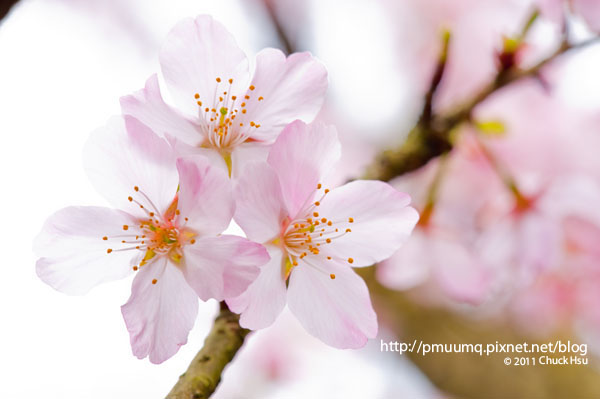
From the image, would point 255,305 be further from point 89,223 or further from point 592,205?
point 592,205

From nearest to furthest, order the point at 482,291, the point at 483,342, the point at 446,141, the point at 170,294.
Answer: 1. the point at 170,294
2. the point at 446,141
3. the point at 482,291
4. the point at 483,342

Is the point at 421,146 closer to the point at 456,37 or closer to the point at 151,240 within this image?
the point at 151,240

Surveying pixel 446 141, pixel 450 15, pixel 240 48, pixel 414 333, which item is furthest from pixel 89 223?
pixel 450 15

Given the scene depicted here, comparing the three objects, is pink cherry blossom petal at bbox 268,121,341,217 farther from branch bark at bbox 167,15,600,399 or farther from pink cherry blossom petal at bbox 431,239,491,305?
pink cherry blossom petal at bbox 431,239,491,305

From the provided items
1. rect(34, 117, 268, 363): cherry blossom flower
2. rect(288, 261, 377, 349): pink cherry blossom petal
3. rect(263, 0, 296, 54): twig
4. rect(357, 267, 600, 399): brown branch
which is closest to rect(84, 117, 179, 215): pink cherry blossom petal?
rect(34, 117, 268, 363): cherry blossom flower

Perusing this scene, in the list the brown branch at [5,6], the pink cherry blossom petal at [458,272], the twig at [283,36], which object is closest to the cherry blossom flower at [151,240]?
the brown branch at [5,6]

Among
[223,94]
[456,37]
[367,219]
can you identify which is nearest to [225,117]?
[223,94]
